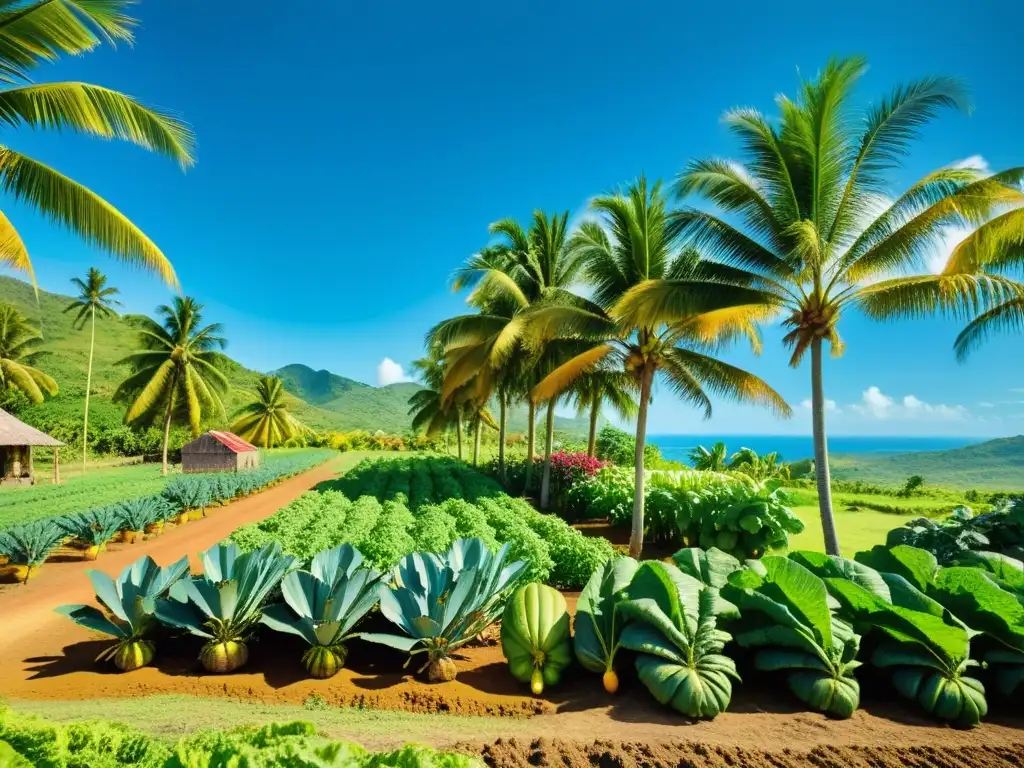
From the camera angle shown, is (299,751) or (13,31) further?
(13,31)

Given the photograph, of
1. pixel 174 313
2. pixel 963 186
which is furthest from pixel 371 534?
pixel 174 313

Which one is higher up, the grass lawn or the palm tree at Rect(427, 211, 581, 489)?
the palm tree at Rect(427, 211, 581, 489)

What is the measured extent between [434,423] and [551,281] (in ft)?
46.6

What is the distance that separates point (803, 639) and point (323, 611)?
3.74 meters

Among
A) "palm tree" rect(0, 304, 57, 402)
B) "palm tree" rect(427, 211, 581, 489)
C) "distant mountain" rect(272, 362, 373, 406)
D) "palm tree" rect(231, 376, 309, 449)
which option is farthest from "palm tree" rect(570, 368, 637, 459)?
"distant mountain" rect(272, 362, 373, 406)

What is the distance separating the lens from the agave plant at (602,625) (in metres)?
4.14

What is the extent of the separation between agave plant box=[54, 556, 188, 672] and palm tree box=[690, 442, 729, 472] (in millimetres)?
19359

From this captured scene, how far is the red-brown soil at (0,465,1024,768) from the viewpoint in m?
3.14

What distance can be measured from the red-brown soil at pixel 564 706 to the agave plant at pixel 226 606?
19 centimetres

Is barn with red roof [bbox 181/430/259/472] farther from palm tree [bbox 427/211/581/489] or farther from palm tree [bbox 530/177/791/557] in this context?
palm tree [bbox 530/177/791/557]

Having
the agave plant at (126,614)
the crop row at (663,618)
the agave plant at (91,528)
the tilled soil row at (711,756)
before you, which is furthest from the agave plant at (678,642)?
the agave plant at (91,528)

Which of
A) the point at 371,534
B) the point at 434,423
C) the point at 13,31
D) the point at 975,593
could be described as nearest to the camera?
the point at 975,593

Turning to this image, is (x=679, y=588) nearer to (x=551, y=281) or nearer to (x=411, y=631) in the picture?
(x=411, y=631)

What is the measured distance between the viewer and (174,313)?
98.0 ft
